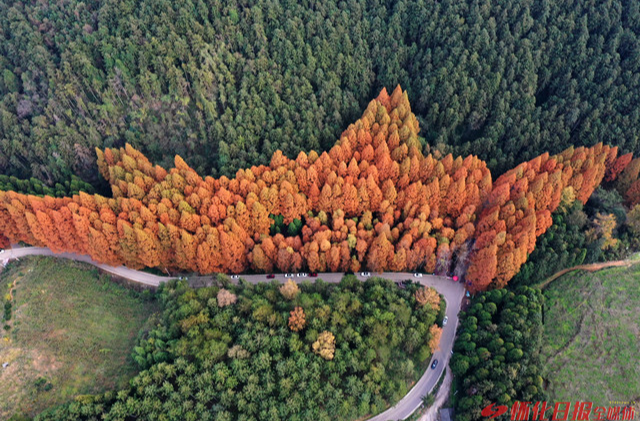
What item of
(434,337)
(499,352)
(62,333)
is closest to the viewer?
(499,352)

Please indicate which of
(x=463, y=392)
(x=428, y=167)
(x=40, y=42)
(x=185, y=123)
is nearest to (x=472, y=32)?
(x=428, y=167)

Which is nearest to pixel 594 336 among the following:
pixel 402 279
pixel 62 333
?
pixel 402 279

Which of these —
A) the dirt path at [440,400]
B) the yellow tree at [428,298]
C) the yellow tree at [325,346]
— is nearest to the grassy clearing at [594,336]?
the dirt path at [440,400]

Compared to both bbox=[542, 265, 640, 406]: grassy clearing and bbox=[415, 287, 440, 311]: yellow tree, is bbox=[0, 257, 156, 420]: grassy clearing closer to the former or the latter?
bbox=[415, 287, 440, 311]: yellow tree

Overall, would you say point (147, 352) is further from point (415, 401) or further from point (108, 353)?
point (415, 401)

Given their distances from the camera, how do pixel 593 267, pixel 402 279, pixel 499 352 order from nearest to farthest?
pixel 499 352, pixel 593 267, pixel 402 279

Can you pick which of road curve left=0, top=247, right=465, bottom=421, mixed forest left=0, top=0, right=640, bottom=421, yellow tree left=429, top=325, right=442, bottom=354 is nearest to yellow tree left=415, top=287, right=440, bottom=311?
mixed forest left=0, top=0, right=640, bottom=421

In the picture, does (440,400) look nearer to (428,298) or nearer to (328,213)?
(428,298)
